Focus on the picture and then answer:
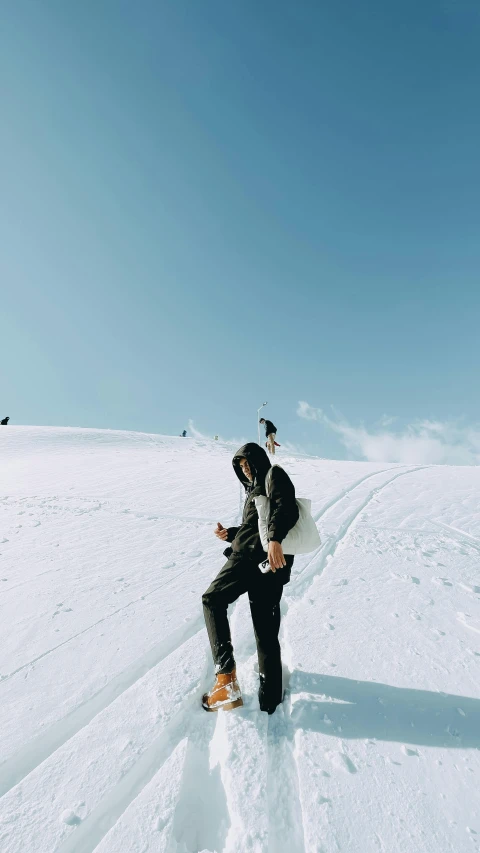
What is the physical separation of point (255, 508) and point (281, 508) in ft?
1.32

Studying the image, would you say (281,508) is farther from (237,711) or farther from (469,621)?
(469,621)

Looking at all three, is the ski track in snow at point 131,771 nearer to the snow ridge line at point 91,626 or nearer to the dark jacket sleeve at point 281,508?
the snow ridge line at point 91,626

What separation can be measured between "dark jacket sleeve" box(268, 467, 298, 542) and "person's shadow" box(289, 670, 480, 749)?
4.00 ft

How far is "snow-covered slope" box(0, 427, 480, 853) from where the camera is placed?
1823 mm

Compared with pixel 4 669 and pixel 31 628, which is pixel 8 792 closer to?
pixel 4 669

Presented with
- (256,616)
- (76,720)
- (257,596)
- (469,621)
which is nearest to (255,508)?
(257,596)

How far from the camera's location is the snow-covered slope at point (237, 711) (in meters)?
1.82

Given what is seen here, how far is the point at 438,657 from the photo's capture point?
10.3 ft

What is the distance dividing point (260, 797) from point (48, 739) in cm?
139

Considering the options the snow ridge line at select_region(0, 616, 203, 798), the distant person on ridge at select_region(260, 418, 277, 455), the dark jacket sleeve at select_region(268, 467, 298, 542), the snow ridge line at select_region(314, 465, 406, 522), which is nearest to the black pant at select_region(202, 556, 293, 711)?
the dark jacket sleeve at select_region(268, 467, 298, 542)

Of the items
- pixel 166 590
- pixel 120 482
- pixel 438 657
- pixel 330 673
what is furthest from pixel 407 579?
pixel 120 482

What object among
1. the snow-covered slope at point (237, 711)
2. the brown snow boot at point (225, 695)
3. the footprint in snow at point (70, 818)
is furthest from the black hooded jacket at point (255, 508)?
the footprint in snow at point (70, 818)

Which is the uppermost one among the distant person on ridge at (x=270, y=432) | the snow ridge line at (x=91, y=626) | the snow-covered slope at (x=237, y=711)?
the distant person on ridge at (x=270, y=432)

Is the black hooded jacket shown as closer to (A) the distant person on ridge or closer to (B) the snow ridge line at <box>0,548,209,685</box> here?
(B) the snow ridge line at <box>0,548,209,685</box>
